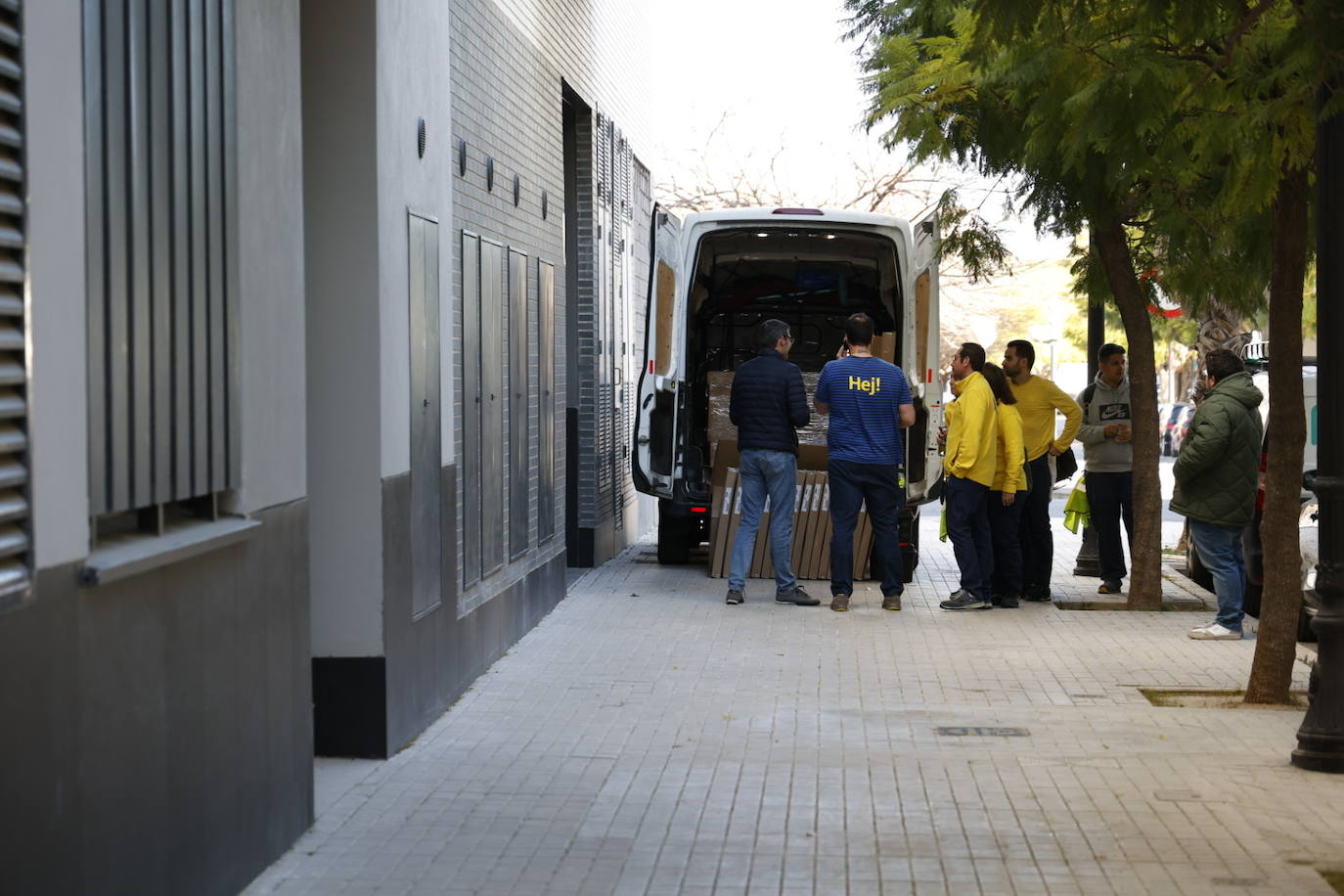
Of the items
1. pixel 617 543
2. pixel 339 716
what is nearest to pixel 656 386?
pixel 617 543

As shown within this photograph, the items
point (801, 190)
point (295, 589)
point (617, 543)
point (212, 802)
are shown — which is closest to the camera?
point (212, 802)

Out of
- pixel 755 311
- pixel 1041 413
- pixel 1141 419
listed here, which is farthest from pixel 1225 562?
pixel 755 311

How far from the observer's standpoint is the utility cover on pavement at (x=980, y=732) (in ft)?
25.6

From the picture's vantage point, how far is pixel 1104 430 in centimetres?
1295

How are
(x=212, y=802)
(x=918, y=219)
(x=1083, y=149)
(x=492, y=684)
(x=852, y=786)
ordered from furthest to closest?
1. (x=918, y=219)
2. (x=492, y=684)
3. (x=1083, y=149)
4. (x=852, y=786)
5. (x=212, y=802)

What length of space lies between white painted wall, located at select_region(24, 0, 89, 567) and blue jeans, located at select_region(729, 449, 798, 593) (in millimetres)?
8736

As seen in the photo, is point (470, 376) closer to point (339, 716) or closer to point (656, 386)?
point (339, 716)

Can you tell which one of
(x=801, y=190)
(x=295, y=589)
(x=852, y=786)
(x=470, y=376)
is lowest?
(x=852, y=786)

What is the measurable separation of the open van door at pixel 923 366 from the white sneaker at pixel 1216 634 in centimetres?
302

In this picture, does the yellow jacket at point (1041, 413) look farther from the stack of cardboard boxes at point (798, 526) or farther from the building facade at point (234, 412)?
the building facade at point (234, 412)

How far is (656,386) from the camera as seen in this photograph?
13.6m

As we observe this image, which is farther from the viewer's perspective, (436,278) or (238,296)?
(436,278)

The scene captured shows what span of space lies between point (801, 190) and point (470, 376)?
30.6 metres

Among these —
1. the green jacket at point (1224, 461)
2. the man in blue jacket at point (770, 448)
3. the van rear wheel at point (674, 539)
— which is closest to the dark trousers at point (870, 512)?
the man in blue jacket at point (770, 448)
